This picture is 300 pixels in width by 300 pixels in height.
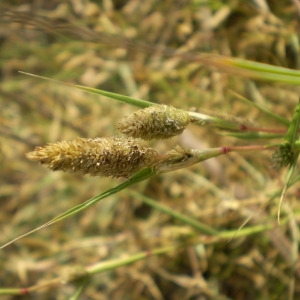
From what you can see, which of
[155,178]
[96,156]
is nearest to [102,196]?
[96,156]

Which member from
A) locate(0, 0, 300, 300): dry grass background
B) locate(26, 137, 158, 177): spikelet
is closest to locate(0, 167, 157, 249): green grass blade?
locate(26, 137, 158, 177): spikelet

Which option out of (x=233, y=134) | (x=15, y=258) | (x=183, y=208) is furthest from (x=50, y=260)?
(x=233, y=134)

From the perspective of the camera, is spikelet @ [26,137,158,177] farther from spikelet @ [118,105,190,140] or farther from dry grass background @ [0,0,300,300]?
dry grass background @ [0,0,300,300]

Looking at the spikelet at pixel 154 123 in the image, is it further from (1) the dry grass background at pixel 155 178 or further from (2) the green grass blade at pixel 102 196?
(1) the dry grass background at pixel 155 178

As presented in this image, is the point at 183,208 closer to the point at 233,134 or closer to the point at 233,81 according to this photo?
the point at 233,81

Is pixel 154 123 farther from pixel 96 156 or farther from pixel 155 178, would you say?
pixel 155 178
